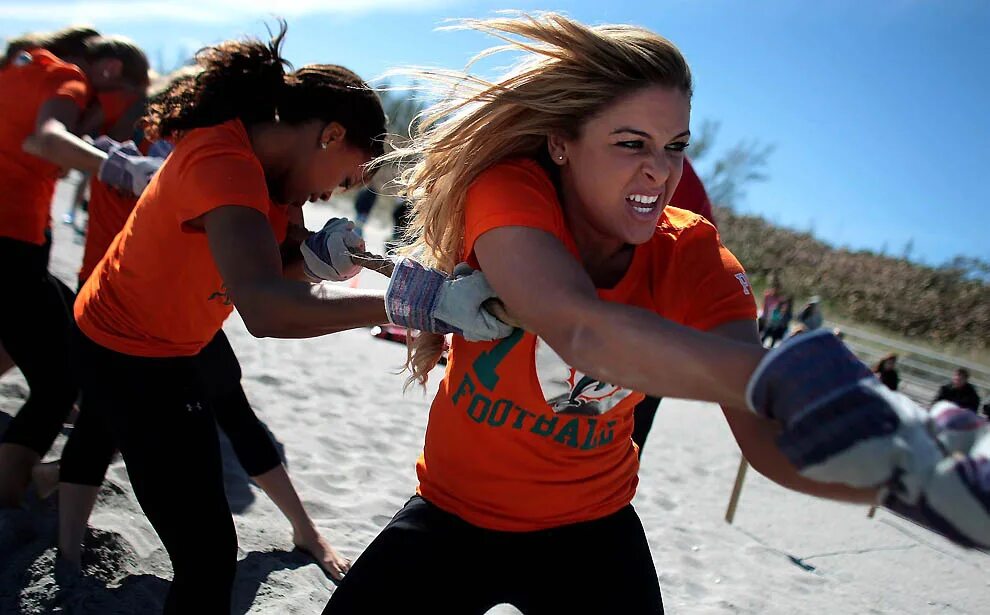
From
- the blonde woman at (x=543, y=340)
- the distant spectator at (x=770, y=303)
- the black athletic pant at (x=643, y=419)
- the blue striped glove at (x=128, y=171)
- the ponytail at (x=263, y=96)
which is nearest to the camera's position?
the blonde woman at (x=543, y=340)

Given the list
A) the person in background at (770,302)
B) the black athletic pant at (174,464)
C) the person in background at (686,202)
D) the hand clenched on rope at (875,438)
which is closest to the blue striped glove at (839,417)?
the hand clenched on rope at (875,438)

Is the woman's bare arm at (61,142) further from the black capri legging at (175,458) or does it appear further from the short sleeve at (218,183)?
the short sleeve at (218,183)

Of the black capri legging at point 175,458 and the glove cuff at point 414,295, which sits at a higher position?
the glove cuff at point 414,295

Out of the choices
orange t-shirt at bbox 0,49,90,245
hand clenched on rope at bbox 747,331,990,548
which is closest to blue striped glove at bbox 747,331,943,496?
hand clenched on rope at bbox 747,331,990,548

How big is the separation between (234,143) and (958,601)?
4376mm

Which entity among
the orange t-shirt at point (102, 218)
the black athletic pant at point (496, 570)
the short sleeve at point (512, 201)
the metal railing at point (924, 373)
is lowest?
the metal railing at point (924, 373)

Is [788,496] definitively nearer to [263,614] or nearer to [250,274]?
[263,614]

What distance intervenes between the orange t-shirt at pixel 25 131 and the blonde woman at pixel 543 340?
2288 millimetres

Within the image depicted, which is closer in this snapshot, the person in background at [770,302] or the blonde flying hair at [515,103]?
the blonde flying hair at [515,103]

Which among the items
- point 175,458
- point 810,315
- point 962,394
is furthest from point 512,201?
point 810,315

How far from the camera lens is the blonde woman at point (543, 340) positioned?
1.76m

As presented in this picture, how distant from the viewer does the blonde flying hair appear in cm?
183

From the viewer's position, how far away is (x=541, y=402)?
5.96ft

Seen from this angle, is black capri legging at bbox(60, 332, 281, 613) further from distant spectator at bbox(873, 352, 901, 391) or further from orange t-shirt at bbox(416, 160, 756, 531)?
distant spectator at bbox(873, 352, 901, 391)
